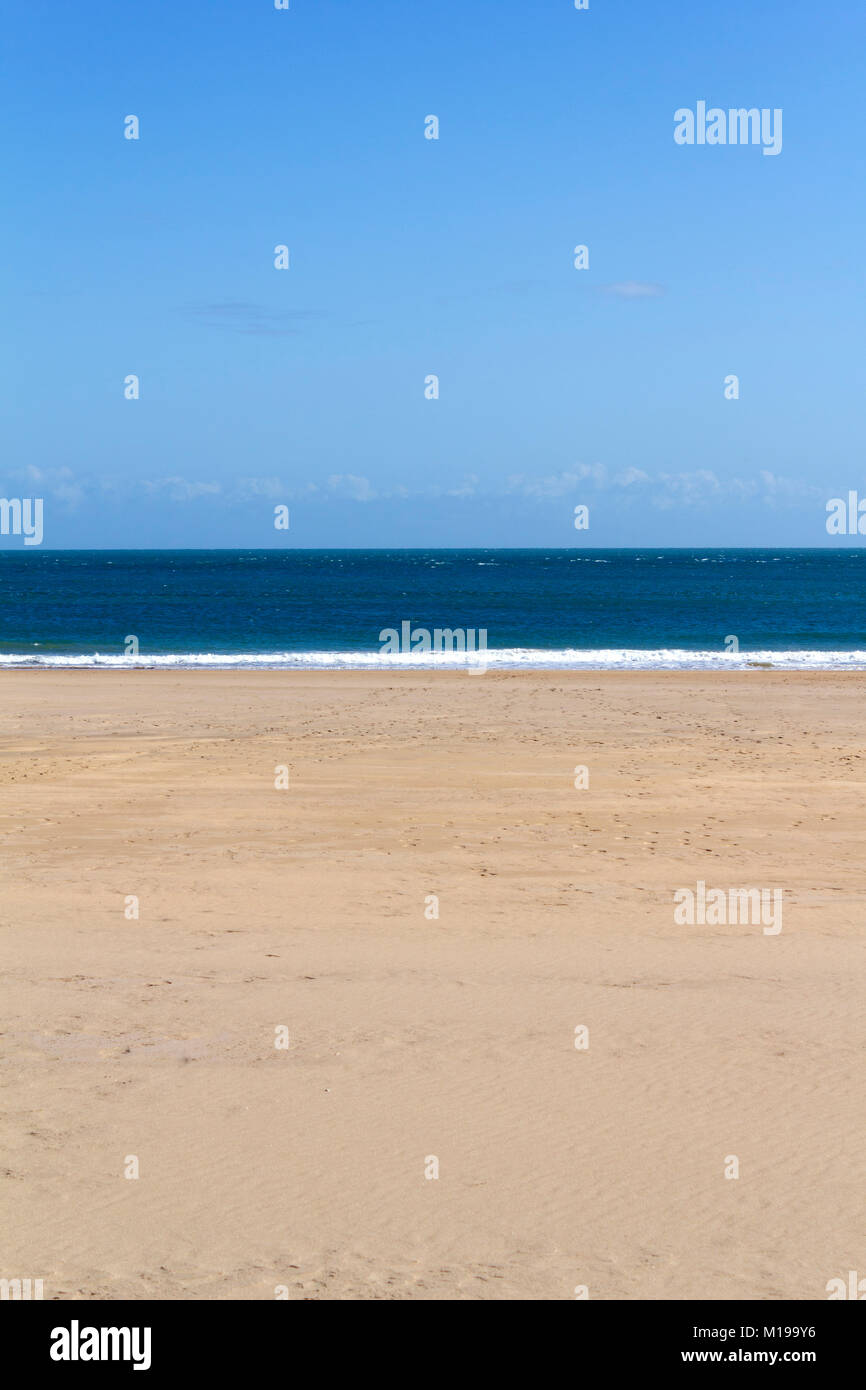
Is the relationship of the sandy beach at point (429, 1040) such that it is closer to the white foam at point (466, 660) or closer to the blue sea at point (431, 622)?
the white foam at point (466, 660)

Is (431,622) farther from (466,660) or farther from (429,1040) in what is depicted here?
(429,1040)

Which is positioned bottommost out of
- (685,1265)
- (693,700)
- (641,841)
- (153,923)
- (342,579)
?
(685,1265)

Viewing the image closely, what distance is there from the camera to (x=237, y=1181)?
531cm

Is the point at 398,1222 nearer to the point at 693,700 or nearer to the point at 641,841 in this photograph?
the point at 641,841

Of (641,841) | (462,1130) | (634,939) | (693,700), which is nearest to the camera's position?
(462,1130)

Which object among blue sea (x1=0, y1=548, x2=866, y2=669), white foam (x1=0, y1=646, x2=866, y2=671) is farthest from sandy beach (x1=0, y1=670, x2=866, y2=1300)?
blue sea (x1=0, y1=548, x2=866, y2=669)

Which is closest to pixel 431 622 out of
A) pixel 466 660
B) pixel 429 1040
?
pixel 466 660

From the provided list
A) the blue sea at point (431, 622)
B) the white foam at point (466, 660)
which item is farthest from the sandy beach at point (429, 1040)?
the blue sea at point (431, 622)

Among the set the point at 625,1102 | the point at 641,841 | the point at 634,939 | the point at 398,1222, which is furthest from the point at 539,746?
the point at 398,1222

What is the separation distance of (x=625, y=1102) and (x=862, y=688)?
2253 centimetres

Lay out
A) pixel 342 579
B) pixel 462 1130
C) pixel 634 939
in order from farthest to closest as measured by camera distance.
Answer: pixel 342 579 → pixel 634 939 → pixel 462 1130

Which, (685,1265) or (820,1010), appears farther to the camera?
(820,1010)

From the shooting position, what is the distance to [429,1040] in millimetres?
6895

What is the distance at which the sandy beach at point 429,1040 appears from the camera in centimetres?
484
